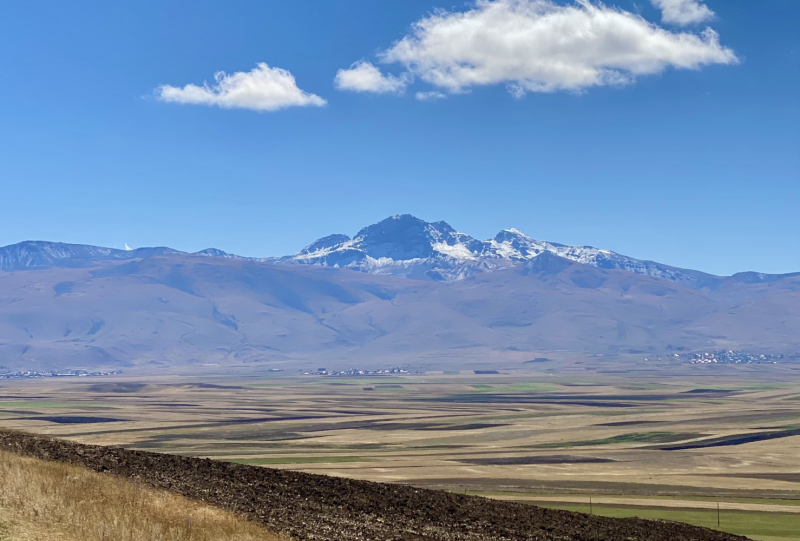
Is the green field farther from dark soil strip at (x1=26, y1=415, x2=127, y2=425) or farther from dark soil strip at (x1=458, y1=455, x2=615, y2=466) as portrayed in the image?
dark soil strip at (x1=26, y1=415, x2=127, y2=425)

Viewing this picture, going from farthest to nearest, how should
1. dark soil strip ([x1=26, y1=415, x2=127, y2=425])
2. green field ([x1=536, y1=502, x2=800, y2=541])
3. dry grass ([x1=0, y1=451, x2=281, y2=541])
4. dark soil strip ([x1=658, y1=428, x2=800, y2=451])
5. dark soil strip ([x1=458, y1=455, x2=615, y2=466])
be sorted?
dark soil strip ([x1=26, y1=415, x2=127, y2=425]) < dark soil strip ([x1=658, y1=428, x2=800, y2=451]) < dark soil strip ([x1=458, y1=455, x2=615, y2=466]) < green field ([x1=536, y1=502, x2=800, y2=541]) < dry grass ([x1=0, y1=451, x2=281, y2=541])

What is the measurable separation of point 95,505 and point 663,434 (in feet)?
434

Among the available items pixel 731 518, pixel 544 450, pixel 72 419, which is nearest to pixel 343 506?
pixel 731 518

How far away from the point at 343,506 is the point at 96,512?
1071cm

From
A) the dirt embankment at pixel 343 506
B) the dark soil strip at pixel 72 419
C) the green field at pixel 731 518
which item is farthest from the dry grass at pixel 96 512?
the dark soil strip at pixel 72 419

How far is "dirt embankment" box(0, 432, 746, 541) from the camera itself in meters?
29.8

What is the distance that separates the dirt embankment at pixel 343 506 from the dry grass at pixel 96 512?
230cm

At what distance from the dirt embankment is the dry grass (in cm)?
230

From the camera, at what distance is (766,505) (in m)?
72.1

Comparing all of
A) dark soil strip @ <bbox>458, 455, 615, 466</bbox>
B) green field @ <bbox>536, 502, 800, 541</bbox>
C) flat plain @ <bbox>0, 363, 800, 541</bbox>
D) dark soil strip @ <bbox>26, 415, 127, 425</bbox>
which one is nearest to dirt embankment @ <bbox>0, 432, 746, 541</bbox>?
green field @ <bbox>536, 502, 800, 541</bbox>

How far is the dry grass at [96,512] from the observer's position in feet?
75.5

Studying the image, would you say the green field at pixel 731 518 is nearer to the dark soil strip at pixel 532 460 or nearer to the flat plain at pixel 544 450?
the flat plain at pixel 544 450

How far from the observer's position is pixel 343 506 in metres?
32.9

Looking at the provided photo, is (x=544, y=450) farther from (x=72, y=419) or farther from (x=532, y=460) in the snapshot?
(x=72, y=419)
